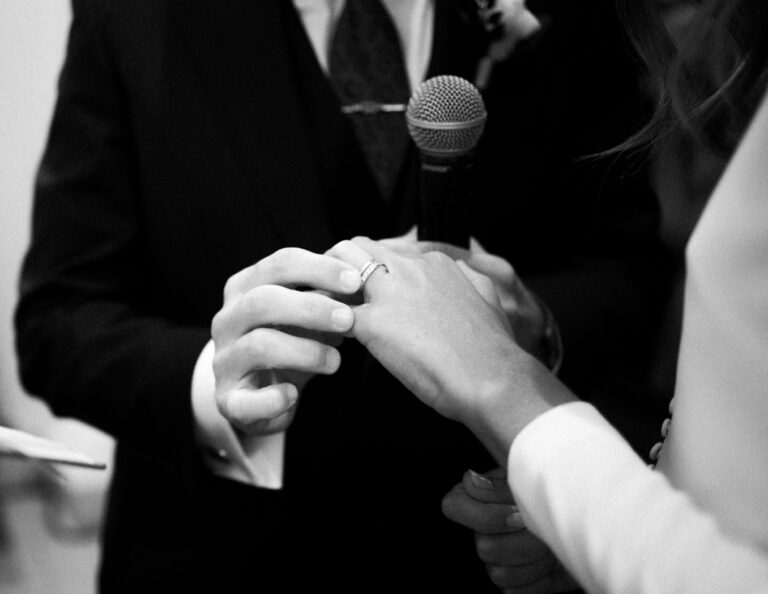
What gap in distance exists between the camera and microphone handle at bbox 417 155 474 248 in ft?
2.69

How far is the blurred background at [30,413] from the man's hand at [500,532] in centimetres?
114

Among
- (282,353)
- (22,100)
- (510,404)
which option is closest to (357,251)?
(282,353)

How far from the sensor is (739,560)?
541 mm

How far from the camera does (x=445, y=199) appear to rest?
84cm

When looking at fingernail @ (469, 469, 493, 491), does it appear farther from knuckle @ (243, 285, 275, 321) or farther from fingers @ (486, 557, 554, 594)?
knuckle @ (243, 285, 275, 321)

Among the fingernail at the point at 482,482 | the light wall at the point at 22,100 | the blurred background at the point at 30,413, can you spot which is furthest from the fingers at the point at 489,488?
the light wall at the point at 22,100

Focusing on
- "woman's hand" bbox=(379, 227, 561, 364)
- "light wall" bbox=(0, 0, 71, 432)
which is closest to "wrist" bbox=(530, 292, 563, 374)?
"woman's hand" bbox=(379, 227, 561, 364)

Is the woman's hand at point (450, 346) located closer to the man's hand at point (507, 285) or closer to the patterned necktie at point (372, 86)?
the man's hand at point (507, 285)

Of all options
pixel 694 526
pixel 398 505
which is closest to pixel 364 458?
pixel 398 505

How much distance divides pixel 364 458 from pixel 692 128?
0.56 m

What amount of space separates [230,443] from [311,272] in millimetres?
348

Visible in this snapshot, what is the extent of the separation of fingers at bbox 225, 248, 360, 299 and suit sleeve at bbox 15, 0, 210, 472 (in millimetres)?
309

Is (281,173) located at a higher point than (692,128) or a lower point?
lower

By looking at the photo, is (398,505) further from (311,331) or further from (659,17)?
(659,17)
